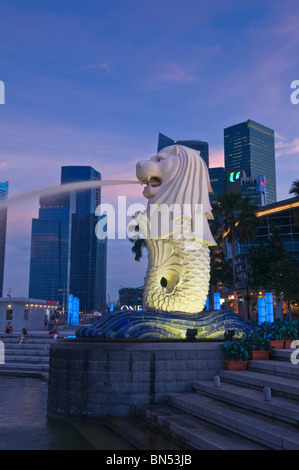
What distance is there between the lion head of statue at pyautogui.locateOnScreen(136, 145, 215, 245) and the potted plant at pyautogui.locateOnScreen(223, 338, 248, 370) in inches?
160

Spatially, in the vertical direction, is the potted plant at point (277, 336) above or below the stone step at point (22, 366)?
above

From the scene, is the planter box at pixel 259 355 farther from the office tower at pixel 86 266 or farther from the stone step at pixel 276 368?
the office tower at pixel 86 266

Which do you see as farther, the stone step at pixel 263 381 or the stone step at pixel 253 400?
the stone step at pixel 263 381

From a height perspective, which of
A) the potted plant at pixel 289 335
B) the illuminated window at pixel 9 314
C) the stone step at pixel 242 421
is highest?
the illuminated window at pixel 9 314

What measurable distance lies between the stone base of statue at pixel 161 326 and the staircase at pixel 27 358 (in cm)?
591

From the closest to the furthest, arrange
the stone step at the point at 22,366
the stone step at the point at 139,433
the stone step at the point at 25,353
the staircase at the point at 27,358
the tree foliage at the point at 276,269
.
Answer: the stone step at the point at 139,433, the staircase at the point at 27,358, the stone step at the point at 22,366, the stone step at the point at 25,353, the tree foliage at the point at 276,269

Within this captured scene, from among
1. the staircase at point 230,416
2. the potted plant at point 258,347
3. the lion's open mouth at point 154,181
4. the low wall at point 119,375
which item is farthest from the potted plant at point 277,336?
the lion's open mouth at point 154,181

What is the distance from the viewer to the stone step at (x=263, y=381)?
7426 mm

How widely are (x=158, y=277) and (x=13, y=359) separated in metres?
10.0

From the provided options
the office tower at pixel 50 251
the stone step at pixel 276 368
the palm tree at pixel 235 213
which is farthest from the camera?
the office tower at pixel 50 251

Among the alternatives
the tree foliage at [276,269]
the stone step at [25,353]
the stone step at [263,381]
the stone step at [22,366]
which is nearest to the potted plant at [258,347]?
the stone step at [263,381]

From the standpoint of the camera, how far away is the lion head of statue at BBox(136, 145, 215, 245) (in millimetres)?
13305
